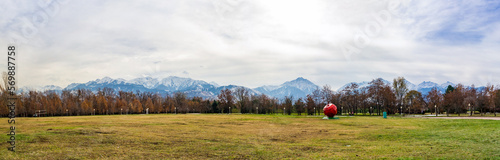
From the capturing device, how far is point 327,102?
113500 mm

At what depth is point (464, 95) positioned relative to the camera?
87688 mm

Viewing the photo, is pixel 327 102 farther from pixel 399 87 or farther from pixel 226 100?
pixel 226 100

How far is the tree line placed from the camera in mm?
84625

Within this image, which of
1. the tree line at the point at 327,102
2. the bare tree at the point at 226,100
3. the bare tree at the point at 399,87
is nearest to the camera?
the tree line at the point at 327,102

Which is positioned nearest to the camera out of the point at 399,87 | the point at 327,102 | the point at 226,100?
the point at 399,87

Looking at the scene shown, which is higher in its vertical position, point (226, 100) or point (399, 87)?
point (399, 87)

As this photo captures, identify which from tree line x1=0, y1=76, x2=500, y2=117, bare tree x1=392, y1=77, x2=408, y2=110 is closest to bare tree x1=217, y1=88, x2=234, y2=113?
tree line x1=0, y1=76, x2=500, y2=117

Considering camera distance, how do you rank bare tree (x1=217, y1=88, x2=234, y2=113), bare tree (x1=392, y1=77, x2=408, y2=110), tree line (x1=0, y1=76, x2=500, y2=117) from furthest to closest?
bare tree (x1=217, y1=88, x2=234, y2=113) → bare tree (x1=392, y1=77, x2=408, y2=110) → tree line (x1=0, y1=76, x2=500, y2=117)

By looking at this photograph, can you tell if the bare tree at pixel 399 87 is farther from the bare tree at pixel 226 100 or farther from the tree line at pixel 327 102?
the bare tree at pixel 226 100

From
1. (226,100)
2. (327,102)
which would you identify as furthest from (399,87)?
(226,100)

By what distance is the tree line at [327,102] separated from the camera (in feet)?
278

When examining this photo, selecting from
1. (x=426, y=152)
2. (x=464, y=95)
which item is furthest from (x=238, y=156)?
(x=464, y=95)

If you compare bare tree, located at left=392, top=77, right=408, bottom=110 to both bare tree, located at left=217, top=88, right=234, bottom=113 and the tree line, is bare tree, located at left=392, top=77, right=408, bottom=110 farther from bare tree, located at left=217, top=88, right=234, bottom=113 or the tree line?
bare tree, located at left=217, top=88, right=234, bottom=113

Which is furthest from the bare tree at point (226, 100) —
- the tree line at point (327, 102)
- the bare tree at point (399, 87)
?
the bare tree at point (399, 87)
